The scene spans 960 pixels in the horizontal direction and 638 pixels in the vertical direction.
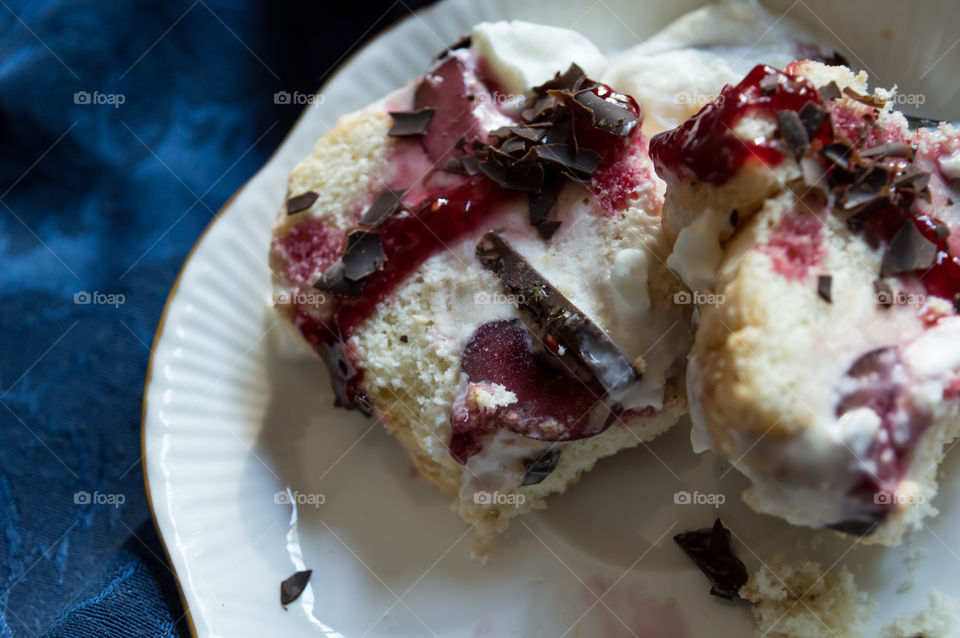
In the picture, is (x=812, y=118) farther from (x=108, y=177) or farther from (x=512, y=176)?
(x=108, y=177)

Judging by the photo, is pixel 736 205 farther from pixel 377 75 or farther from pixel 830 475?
pixel 377 75

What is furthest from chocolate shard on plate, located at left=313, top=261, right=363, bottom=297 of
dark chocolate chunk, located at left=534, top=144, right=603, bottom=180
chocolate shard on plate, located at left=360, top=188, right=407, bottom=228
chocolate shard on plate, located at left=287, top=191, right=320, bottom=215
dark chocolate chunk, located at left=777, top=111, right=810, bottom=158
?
dark chocolate chunk, located at left=777, top=111, right=810, bottom=158

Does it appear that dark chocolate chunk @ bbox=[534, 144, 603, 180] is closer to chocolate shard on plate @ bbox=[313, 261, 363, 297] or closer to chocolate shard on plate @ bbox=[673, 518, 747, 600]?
chocolate shard on plate @ bbox=[313, 261, 363, 297]

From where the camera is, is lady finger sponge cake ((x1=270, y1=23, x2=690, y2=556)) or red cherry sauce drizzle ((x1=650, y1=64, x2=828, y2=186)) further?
lady finger sponge cake ((x1=270, y1=23, x2=690, y2=556))

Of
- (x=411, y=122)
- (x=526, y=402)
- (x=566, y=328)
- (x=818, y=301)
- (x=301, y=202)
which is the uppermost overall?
(x=411, y=122)

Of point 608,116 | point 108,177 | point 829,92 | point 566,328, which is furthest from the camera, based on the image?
point 108,177

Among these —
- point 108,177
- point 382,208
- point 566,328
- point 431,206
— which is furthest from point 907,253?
point 108,177
